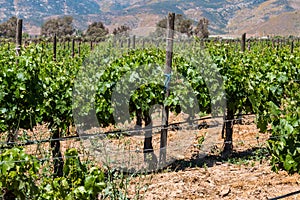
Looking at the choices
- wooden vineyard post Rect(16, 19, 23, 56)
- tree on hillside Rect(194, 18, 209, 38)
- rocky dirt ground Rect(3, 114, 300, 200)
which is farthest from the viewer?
tree on hillside Rect(194, 18, 209, 38)

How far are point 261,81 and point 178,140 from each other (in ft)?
6.06

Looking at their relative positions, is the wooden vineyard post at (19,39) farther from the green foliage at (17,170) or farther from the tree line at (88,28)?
the tree line at (88,28)

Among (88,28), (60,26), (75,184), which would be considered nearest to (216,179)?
(75,184)

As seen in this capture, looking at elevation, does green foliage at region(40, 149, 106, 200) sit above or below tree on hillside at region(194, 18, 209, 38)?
below

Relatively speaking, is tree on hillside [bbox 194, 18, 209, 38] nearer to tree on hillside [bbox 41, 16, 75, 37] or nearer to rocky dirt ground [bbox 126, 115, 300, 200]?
tree on hillside [bbox 41, 16, 75, 37]

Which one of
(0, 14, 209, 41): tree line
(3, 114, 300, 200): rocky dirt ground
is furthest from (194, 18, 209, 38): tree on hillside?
(3, 114, 300, 200): rocky dirt ground

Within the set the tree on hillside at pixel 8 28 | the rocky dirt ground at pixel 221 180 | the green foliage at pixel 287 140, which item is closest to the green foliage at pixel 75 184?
the rocky dirt ground at pixel 221 180

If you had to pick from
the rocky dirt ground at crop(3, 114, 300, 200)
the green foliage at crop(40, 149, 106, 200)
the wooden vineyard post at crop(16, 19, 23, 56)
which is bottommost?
the rocky dirt ground at crop(3, 114, 300, 200)

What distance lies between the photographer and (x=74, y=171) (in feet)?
12.8

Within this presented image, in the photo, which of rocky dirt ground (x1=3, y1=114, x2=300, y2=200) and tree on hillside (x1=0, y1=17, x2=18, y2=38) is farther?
tree on hillside (x1=0, y1=17, x2=18, y2=38)

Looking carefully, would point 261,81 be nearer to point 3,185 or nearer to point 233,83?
point 233,83

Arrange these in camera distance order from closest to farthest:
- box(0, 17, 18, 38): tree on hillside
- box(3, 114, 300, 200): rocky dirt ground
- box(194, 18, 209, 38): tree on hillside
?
box(3, 114, 300, 200): rocky dirt ground, box(0, 17, 18, 38): tree on hillside, box(194, 18, 209, 38): tree on hillside

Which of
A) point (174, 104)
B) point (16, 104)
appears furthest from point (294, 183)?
point (16, 104)

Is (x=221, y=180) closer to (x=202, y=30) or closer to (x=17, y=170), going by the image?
(x=17, y=170)
